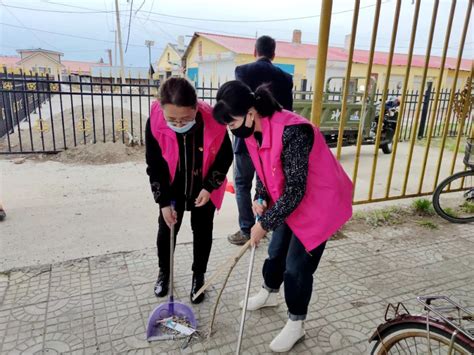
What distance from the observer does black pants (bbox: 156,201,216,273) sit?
2543 millimetres

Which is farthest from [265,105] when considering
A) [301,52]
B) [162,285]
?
[301,52]

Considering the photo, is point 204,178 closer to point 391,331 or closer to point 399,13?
point 391,331

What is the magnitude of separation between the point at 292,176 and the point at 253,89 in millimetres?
1678

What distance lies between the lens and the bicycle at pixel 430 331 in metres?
1.52

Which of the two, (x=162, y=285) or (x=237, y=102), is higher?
(x=237, y=102)

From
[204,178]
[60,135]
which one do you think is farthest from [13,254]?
[60,135]

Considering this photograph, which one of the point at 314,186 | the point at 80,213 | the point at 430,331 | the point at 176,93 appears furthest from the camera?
the point at 80,213

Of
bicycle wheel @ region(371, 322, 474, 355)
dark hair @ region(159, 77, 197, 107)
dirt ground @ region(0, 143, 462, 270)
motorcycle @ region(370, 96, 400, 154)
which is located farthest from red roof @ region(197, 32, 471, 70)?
bicycle wheel @ region(371, 322, 474, 355)

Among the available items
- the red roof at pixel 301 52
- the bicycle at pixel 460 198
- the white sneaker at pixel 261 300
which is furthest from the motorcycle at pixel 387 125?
the red roof at pixel 301 52

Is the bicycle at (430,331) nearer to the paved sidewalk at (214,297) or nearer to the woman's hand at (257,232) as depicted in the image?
the paved sidewalk at (214,297)

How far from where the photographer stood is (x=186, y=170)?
93.1 inches

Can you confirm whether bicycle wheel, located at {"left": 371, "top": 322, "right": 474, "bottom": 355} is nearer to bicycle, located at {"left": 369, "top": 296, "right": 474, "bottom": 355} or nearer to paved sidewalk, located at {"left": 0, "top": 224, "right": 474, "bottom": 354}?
bicycle, located at {"left": 369, "top": 296, "right": 474, "bottom": 355}

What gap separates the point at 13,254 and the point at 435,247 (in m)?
3.83

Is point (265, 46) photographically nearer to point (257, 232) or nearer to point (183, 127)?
point (183, 127)
